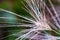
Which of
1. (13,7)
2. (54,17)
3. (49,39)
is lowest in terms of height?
(49,39)

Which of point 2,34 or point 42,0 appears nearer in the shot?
point 42,0

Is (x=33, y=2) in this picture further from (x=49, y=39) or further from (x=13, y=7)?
(x=13, y=7)

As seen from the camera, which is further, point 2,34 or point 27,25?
point 2,34

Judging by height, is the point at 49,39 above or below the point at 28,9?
below

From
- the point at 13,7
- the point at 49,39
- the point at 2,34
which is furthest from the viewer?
the point at 13,7

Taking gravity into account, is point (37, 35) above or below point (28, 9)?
below

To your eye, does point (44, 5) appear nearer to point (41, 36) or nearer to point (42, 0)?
point (42, 0)

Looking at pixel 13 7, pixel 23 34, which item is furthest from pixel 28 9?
pixel 13 7

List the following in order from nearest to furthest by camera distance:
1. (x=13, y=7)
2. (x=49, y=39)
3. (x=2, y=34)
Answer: (x=49, y=39) → (x=2, y=34) → (x=13, y=7)

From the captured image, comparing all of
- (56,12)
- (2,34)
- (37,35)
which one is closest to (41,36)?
(37,35)
